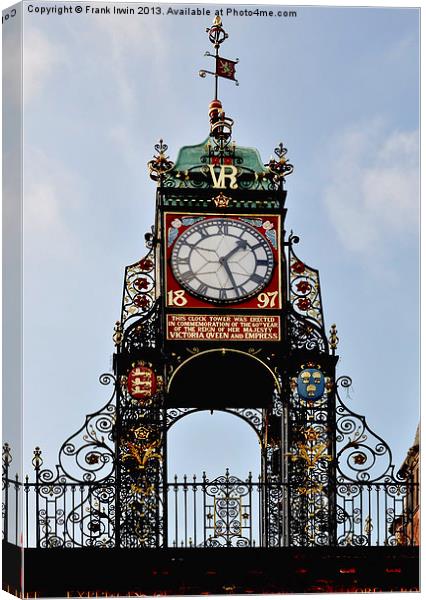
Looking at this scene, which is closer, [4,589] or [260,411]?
[4,589]

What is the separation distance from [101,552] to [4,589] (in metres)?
1.26

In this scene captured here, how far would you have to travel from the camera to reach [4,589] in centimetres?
3294

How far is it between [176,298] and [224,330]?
28.5 inches

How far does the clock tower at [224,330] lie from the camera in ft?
112

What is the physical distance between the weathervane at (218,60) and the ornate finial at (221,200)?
125 centimetres

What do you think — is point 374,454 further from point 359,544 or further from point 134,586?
point 134,586

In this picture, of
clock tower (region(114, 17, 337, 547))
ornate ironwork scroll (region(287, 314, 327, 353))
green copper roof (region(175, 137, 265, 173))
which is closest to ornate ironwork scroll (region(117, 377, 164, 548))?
clock tower (region(114, 17, 337, 547))

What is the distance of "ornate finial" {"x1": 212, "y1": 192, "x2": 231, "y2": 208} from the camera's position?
114 feet

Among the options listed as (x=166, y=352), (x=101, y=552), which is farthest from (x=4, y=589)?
(x=166, y=352)

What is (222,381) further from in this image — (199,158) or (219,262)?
(199,158)

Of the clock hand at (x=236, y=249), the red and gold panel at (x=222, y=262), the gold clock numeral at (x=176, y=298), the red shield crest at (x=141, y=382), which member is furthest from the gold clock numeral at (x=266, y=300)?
the red shield crest at (x=141, y=382)

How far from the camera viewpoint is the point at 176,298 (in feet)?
113

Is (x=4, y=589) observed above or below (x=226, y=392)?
below

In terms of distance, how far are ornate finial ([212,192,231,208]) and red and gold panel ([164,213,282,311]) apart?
0.19 meters
